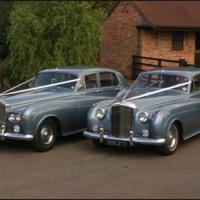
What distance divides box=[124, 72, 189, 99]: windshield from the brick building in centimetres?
1295

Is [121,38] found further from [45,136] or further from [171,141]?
[171,141]

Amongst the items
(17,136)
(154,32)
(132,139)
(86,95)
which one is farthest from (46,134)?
(154,32)

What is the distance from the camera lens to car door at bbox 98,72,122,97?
11.6m

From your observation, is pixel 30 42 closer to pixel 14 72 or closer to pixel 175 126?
pixel 14 72

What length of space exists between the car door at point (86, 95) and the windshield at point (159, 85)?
884 mm

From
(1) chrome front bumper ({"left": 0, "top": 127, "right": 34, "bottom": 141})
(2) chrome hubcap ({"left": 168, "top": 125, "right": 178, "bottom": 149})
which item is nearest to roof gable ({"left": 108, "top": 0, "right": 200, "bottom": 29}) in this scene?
(2) chrome hubcap ({"left": 168, "top": 125, "right": 178, "bottom": 149})

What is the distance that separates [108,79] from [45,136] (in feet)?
9.08

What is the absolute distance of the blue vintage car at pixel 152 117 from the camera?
355 inches

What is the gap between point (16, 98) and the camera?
10.0 metres

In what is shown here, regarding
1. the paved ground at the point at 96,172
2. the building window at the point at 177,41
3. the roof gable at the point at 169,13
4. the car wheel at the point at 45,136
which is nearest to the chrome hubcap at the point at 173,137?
the paved ground at the point at 96,172

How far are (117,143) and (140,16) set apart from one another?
16.4 meters

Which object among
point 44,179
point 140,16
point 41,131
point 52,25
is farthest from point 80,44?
point 44,179

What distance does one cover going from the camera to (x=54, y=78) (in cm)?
1135

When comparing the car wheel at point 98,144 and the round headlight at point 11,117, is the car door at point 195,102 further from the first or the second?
the round headlight at point 11,117
